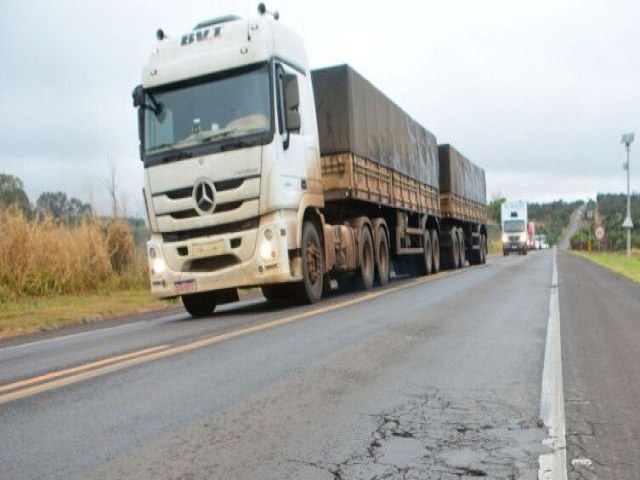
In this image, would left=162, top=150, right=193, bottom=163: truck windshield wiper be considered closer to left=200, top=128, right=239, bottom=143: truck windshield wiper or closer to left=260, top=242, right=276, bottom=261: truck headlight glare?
left=200, top=128, right=239, bottom=143: truck windshield wiper

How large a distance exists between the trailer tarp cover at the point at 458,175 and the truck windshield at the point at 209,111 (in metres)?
14.7

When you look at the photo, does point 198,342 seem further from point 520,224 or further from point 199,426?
point 520,224

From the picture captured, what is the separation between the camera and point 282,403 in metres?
4.40

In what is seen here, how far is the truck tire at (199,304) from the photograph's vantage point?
35.7ft

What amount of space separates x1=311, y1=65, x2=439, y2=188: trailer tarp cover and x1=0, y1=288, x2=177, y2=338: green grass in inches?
192

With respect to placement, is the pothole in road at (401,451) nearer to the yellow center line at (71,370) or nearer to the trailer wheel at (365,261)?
the yellow center line at (71,370)

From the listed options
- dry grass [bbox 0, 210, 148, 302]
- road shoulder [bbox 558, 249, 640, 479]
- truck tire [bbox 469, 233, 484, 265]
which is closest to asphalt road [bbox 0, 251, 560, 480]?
road shoulder [bbox 558, 249, 640, 479]

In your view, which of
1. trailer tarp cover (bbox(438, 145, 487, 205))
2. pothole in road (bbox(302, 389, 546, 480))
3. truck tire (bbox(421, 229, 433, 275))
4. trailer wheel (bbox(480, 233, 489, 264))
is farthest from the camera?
trailer wheel (bbox(480, 233, 489, 264))

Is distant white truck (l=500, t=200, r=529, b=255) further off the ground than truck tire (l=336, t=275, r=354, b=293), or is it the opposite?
distant white truck (l=500, t=200, r=529, b=255)

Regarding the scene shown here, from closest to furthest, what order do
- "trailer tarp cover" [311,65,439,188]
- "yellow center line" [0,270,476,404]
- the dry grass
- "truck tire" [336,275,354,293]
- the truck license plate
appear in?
"yellow center line" [0,270,476,404], the truck license plate, "trailer tarp cover" [311,65,439,188], "truck tire" [336,275,354,293], the dry grass

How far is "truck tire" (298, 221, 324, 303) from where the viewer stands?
1052 cm

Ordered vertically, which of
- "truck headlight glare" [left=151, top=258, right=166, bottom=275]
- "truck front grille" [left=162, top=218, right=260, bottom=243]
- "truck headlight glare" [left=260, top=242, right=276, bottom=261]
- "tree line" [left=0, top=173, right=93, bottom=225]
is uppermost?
"tree line" [left=0, top=173, right=93, bottom=225]

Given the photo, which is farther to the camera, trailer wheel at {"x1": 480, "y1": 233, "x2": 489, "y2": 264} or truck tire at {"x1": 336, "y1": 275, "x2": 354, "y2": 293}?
trailer wheel at {"x1": 480, "y1": 233, "x2": 489, "y2": 264}

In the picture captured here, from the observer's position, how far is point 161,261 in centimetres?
1005
